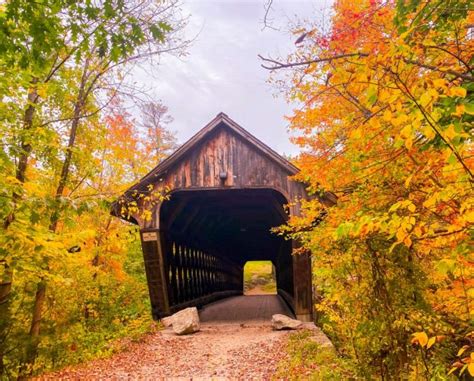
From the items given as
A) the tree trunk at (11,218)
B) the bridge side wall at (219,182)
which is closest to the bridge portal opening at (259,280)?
the bridge side wall at (219,182)

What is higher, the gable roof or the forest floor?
the gable roof

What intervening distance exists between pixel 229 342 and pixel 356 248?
4.94m

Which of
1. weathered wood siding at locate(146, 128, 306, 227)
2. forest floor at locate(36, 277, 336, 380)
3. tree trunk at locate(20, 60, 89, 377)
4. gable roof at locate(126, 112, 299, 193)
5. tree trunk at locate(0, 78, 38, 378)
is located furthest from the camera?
weathered wood siding at locate(146, 128, 306, 227)

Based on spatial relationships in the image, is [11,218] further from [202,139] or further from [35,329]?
[202,139]

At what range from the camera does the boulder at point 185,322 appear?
855 cm

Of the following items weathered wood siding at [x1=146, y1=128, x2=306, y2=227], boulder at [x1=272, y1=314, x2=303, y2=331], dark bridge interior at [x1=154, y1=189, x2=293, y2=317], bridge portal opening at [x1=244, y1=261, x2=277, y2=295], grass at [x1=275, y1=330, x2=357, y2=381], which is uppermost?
weathered wood siding at [x1=146, y1=128, x2=306, y2=227]

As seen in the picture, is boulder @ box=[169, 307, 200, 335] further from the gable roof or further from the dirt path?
the gable roof

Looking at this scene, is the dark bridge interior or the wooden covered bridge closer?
the wooden covered bridge

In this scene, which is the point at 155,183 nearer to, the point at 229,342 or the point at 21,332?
the point at 229,342

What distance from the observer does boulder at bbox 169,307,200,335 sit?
8555 mm

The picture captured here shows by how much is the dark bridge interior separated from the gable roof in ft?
3.95

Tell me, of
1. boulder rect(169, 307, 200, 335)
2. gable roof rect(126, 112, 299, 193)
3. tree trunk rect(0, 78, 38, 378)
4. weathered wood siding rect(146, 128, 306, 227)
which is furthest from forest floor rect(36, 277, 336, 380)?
gable roof rect(126, 112, 299, 193)

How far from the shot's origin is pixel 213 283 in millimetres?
18438

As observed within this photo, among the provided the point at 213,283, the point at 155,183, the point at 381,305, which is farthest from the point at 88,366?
the point at 213,283
